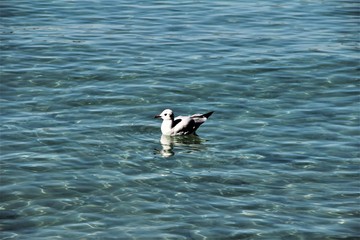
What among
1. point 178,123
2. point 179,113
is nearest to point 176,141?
point 178,123

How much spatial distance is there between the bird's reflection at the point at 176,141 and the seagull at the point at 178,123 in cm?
16

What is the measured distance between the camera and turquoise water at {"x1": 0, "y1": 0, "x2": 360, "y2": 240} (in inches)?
741

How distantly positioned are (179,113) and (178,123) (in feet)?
6.43

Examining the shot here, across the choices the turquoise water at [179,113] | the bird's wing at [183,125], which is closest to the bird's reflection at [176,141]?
the turquoise water at [179,113]

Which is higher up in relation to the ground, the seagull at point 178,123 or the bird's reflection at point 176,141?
the seagull at point 178,123

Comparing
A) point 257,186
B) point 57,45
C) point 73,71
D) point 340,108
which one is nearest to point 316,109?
point 340,108

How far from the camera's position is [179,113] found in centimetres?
2591

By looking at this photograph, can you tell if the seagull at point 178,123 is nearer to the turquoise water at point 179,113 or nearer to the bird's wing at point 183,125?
the bird's wing at point 183,125

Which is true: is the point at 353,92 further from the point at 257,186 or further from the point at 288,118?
the point at 257,186

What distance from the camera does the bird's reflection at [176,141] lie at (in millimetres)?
23297

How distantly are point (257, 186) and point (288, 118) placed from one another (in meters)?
5.20

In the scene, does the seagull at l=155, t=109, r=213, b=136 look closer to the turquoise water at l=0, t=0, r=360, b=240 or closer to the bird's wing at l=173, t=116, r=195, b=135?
the bird's wing at l=173, t=116, r=195, b=135

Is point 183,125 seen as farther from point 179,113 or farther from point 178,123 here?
point 179,113

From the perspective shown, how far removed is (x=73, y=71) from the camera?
96.2 ft
